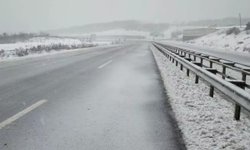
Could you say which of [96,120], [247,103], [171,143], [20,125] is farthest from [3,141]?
[247,103]

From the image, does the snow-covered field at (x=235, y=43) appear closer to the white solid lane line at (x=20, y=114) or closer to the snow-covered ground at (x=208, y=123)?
the snow-covered ground at (x=208, y=123)

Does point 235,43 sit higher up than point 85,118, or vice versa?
point 235,43

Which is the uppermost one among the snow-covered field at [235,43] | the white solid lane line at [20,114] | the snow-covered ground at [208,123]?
the snow-covered field at [235,43]

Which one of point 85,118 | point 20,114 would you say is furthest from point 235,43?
point 20,114

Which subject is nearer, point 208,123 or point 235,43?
point 208,123

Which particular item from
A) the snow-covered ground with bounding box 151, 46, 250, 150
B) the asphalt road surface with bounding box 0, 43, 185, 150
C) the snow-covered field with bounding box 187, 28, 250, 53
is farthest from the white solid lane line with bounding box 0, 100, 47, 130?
the snow-covered field with bounding box 187, 28, 250, 53

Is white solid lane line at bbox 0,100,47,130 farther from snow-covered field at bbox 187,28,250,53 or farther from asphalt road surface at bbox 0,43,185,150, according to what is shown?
snow-covered field at bbox 187,28,250,53

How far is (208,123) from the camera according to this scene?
3.85 metres

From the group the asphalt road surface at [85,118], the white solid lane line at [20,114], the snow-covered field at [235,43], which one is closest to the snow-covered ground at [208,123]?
the asphalt road surface at [85,118]

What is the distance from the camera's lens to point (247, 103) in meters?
3.21

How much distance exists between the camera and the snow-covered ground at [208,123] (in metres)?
3.10

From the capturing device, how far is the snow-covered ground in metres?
3.10

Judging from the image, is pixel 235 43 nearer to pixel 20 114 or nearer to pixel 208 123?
pixel 208 123

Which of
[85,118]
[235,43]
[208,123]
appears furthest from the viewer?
[235,43]
